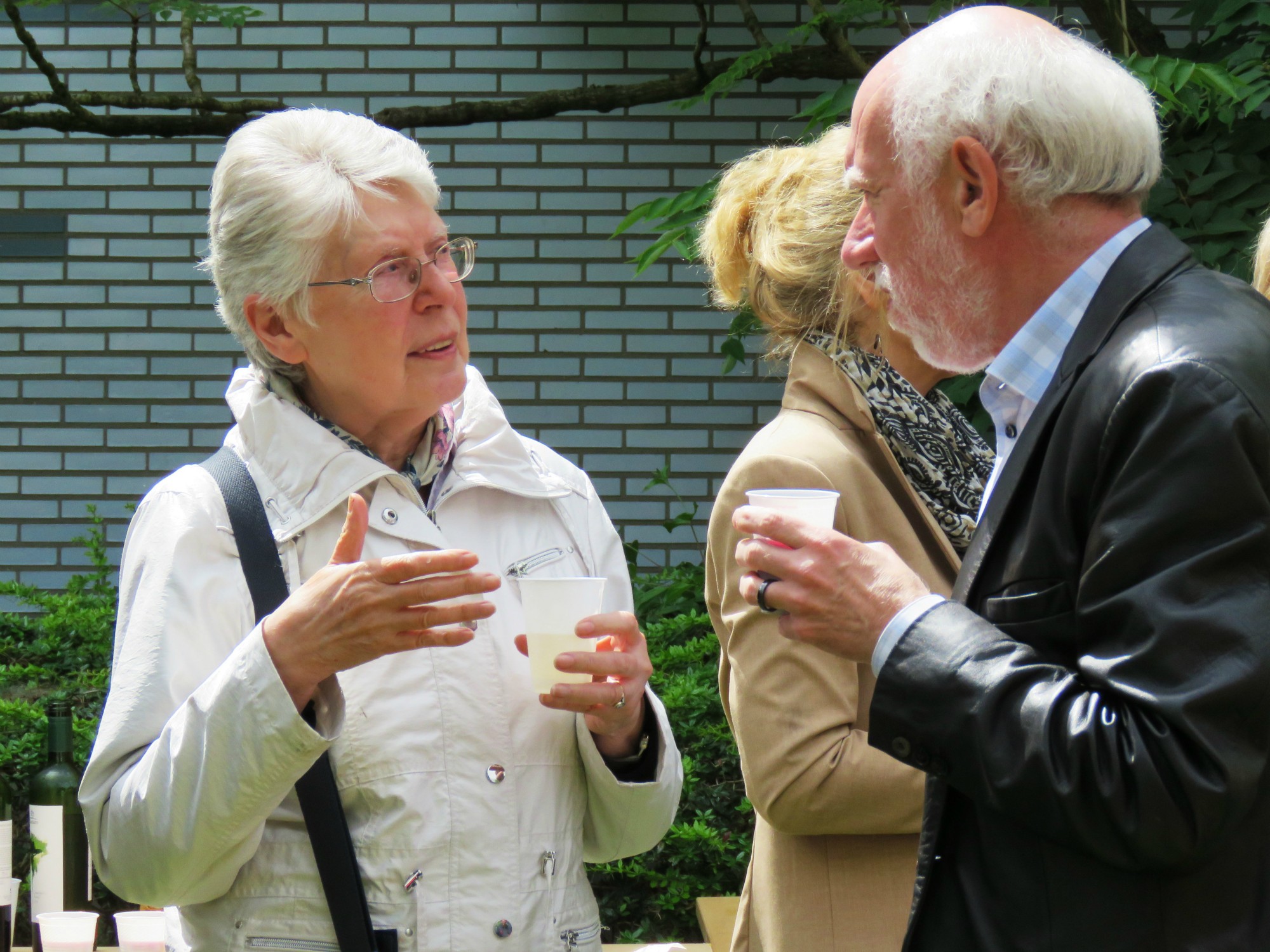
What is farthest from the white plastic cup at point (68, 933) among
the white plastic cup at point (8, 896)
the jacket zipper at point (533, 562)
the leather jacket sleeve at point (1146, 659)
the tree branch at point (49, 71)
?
the tree branch at point (49, 71)

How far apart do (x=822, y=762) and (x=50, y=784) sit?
198 cm

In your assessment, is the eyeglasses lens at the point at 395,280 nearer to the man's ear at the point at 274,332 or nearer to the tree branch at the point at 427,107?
the man's ear at the point at 274,332

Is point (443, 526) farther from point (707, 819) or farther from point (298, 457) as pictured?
point (707, 819)

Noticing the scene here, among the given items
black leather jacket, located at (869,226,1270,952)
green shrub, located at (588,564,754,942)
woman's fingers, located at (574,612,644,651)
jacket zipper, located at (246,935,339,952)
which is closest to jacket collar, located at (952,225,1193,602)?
black leather jacket, located at (869,226,1270,952)

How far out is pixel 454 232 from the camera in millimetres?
6602

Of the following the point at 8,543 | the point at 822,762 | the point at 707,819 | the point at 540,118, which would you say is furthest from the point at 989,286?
the point at 8,543

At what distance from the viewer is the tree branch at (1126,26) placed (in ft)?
16.4

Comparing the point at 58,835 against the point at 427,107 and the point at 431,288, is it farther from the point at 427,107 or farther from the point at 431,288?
the point at 427,107

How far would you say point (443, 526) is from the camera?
2.21 meters

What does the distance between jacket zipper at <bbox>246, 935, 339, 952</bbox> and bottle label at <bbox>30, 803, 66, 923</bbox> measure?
1184 millimetres

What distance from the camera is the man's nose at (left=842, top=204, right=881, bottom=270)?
2211 mm

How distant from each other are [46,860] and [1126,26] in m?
4.38

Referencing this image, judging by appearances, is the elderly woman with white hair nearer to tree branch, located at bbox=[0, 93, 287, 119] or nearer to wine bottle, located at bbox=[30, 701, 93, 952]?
wine bottle, located at bbox=[30, 701, 93, 952]

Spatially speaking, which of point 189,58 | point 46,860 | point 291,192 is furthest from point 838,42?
point 46,860
